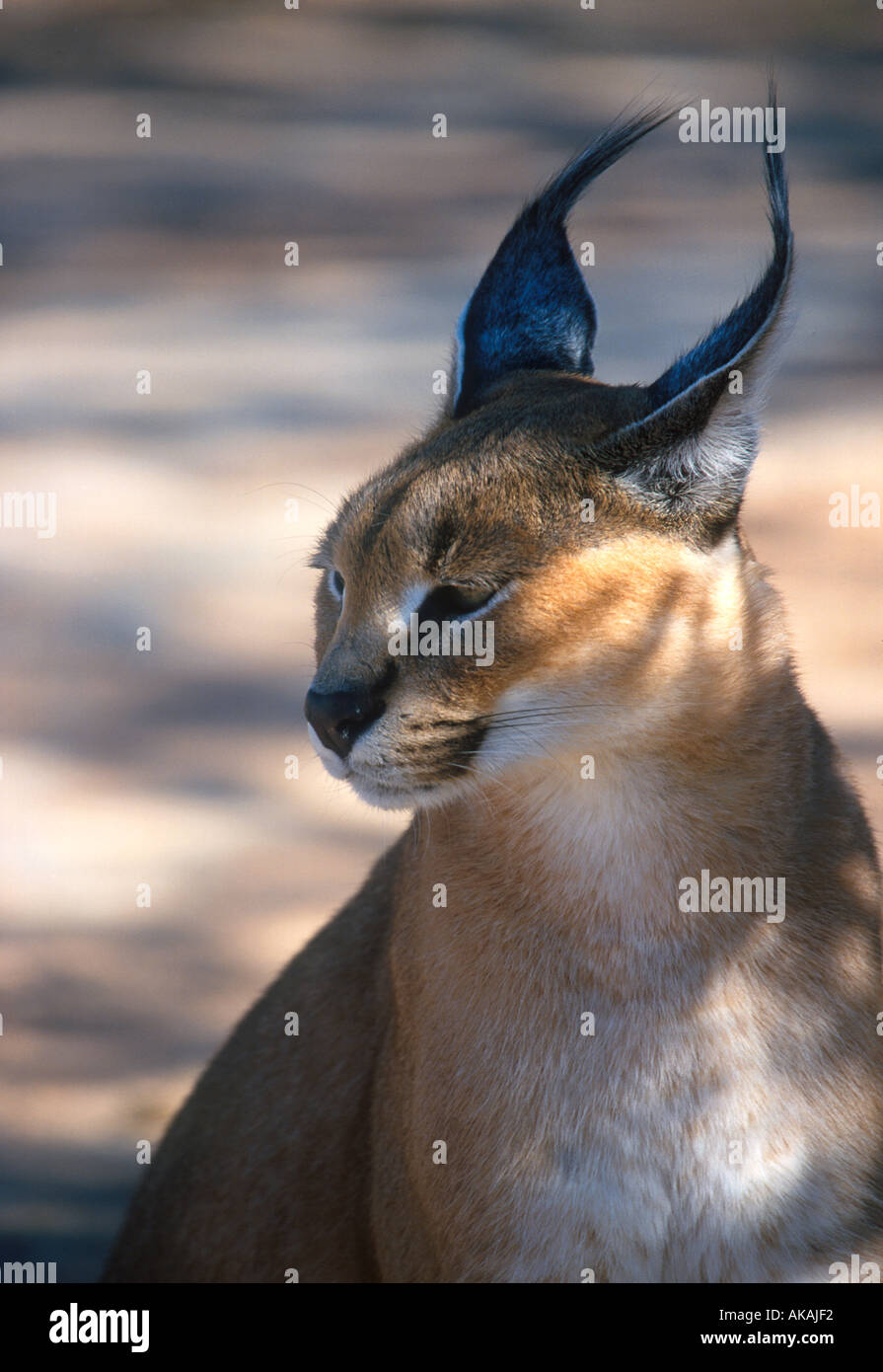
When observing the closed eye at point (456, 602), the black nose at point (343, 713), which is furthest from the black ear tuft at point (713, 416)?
the black nose at point (343, 713)

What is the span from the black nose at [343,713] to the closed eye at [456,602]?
14 centimetres

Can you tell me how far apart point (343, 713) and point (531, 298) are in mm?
858

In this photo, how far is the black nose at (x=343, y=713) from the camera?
2092 mm

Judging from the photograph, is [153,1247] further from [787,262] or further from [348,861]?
[787,262]

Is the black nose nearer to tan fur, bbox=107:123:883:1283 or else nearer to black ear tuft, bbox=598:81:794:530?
tan fur, bbox=107:123:883:1283

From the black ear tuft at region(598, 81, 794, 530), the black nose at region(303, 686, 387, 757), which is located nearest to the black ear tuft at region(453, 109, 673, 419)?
the black ear tuft at region(598, 81, 794, 530)

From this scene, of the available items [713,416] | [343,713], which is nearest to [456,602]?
[343,713]

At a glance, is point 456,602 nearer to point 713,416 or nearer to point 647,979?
point 713,416

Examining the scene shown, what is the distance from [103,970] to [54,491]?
5.41 ft

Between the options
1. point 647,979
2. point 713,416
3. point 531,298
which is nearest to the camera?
point 713,416

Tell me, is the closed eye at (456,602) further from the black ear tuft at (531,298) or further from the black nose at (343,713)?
the black ear tuft at (531,298)

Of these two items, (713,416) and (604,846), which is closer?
(713,416)

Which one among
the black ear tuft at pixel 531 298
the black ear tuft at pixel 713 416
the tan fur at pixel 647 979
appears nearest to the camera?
the black ear tuft at pixel 713 416

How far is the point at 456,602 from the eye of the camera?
83.9 inches
